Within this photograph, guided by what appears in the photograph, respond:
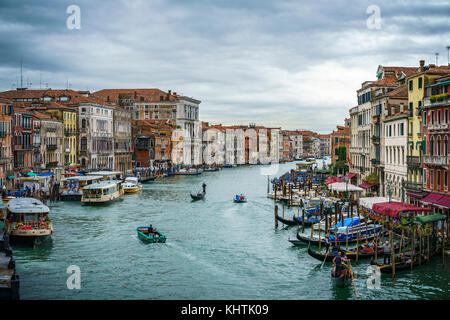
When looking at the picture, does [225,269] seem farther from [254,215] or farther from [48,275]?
[254,215]

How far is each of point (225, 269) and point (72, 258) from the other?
5.45 metres

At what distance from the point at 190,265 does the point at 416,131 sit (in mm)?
12408

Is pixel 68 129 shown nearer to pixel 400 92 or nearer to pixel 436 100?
pixel 400 92

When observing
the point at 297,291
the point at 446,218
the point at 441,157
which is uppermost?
the point at 441,157

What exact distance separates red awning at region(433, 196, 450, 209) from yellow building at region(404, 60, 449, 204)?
2.02 metres

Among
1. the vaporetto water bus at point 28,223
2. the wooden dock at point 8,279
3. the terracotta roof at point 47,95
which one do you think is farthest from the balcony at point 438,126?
the terracotta roof at point 47,95

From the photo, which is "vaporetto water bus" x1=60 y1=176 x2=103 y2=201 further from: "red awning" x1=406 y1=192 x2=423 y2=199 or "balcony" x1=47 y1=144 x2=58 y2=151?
"red awning" x1=406 y1=192 x2=423 y2=199

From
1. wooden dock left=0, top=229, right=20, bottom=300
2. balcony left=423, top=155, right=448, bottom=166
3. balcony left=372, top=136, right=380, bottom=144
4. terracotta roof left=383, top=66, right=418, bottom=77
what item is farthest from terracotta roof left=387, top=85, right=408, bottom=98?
wooden dock left=0, top=229, right=20, bottom=300

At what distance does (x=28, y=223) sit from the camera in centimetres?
2159

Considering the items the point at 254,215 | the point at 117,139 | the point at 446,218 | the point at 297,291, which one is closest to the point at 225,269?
the point at 297,291

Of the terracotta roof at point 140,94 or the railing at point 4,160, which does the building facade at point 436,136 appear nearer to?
the railing at point 4,160

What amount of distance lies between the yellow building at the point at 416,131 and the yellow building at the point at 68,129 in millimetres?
32741
